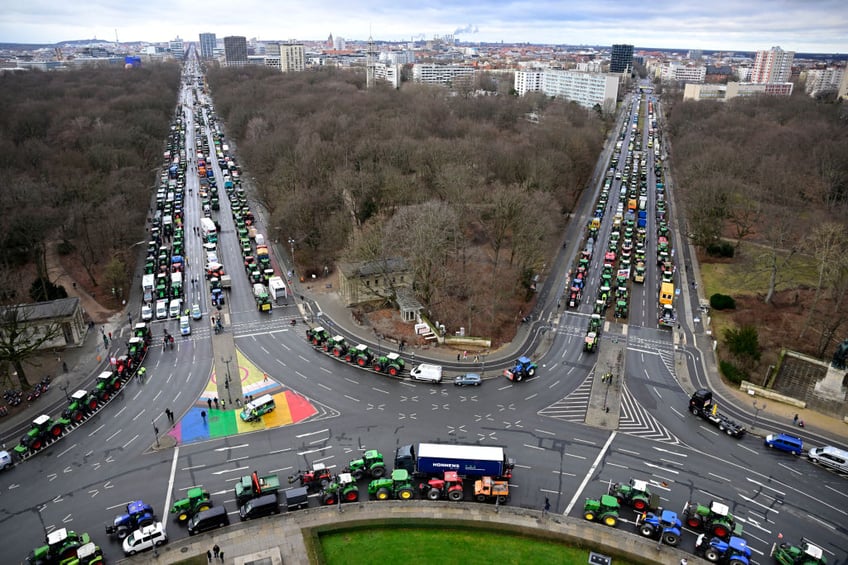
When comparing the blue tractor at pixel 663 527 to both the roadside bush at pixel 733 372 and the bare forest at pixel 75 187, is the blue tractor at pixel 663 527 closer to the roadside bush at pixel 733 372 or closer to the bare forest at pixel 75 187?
the roadside bush at pixel 733 372

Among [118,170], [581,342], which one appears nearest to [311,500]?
[581,342]

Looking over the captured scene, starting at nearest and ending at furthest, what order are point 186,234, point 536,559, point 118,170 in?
point 536,559 → point 186,234 → point 118,170

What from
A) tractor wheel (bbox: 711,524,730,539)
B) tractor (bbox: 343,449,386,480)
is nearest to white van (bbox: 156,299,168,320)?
tractor (bbox: 343,449,386,480)

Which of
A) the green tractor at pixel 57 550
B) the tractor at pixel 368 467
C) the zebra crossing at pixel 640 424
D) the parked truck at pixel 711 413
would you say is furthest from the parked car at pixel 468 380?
the green tractor at pixel 57 550

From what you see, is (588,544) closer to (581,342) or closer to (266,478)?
(266,478)

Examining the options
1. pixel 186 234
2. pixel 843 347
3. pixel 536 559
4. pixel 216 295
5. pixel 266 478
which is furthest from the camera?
pixel 186 234

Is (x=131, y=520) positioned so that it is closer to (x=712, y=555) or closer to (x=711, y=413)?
(x=712, y=555)

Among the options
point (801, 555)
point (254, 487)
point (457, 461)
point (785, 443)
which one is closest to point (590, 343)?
point (785, 443)
